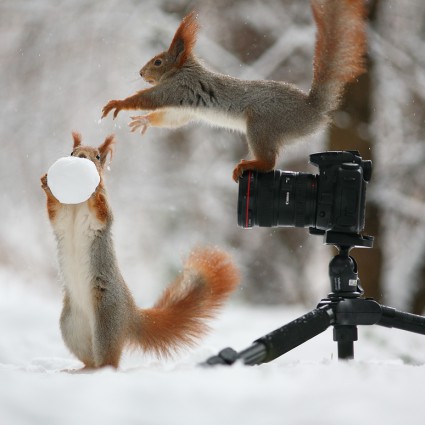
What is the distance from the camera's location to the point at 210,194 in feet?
8.52

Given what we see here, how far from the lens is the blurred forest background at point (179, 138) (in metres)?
2.38

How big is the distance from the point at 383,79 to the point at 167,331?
1641 millimetres

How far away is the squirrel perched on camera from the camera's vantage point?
106 cm

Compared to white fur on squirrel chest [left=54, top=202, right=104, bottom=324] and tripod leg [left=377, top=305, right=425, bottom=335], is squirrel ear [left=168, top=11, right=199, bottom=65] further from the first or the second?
tripod leg [left=377, top=305, right=425, bottom=335]

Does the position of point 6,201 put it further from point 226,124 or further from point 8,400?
point 8,400

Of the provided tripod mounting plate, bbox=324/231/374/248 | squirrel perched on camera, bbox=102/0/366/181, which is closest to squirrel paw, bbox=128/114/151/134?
squirrel perched on camera, bbox=102/0/366/181

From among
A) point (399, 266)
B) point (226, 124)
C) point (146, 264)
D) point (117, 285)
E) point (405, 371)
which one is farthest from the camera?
point (146, 264)

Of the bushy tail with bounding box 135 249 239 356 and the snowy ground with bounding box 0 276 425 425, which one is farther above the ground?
the bushy tail with bounding box 135 249 239 356

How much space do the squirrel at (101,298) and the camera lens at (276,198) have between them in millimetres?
94

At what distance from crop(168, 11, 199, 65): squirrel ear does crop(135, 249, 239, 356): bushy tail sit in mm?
322

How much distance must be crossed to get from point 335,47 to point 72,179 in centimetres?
47

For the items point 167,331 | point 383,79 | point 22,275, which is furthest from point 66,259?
point 383,79

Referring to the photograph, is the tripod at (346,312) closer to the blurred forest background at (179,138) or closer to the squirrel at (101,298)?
the squirrel at (101,298)

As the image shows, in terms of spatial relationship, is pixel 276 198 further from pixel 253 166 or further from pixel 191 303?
pixel 191 303
